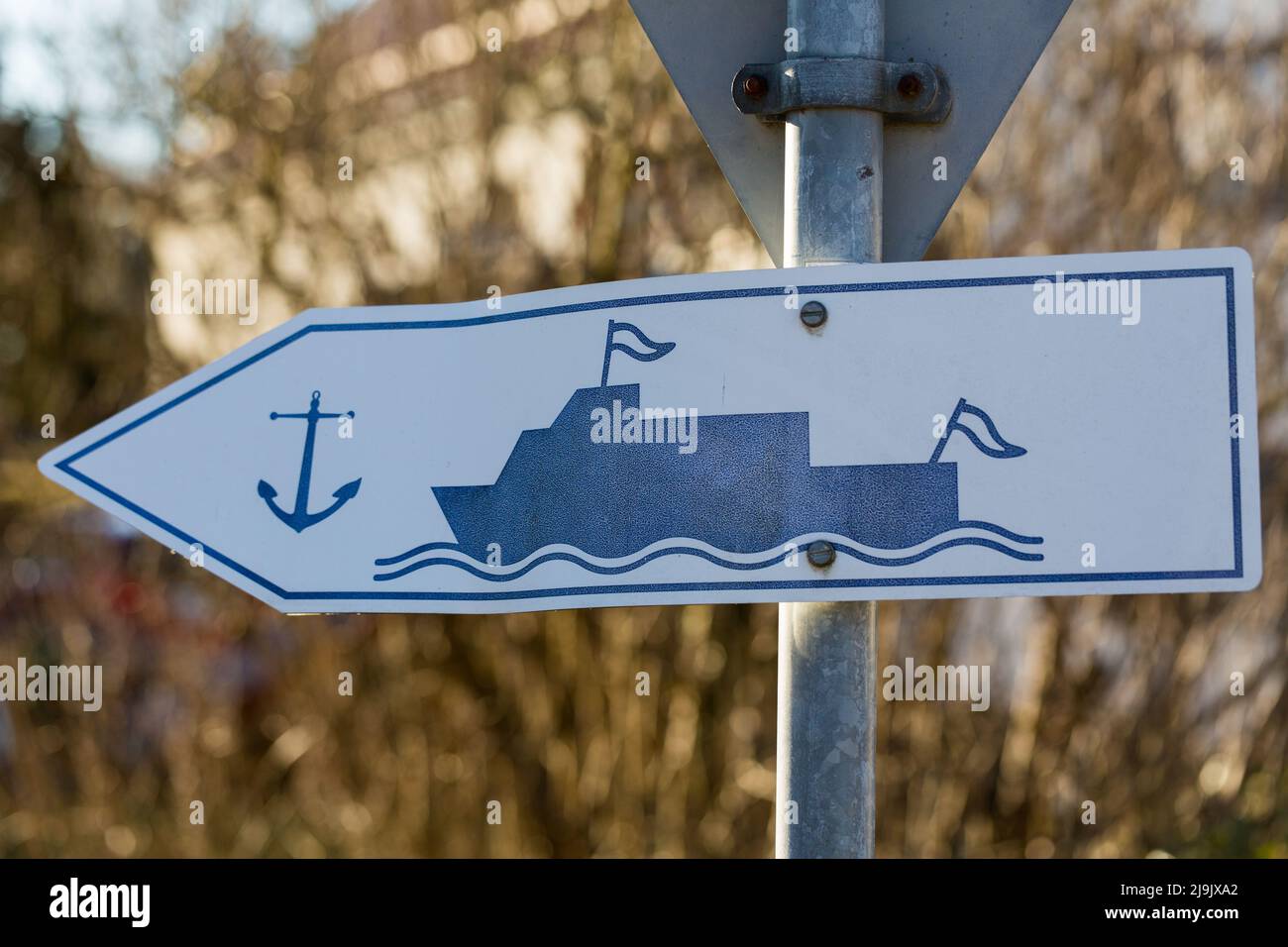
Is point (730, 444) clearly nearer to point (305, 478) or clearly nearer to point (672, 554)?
point (672, 554)

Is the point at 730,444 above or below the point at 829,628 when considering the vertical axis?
above

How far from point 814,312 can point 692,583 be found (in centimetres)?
24

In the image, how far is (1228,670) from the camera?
12.2 feet

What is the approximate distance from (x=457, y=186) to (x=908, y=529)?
10.1ft

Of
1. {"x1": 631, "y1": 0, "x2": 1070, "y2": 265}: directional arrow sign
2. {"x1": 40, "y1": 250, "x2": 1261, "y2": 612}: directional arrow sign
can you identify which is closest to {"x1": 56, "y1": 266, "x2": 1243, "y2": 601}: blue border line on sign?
{"x1": 40, "y1": 250, "x2": 1261, "y2": 612}: directional arrow sign

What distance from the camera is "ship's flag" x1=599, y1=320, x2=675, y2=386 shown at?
1115 millimetres

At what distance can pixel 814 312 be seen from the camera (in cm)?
108

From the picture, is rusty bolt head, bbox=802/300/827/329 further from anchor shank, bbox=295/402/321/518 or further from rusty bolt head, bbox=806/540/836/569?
anchor shank, bbox=295/402/321/518

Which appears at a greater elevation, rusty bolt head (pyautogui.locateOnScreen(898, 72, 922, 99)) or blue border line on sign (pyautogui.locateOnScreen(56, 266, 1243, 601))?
rusty bolt head (pyautogui.locateOnScreen(898, 72, 922, 99))

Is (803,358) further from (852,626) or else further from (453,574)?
(453,574)

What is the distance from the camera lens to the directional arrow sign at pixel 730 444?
1027 millimetres

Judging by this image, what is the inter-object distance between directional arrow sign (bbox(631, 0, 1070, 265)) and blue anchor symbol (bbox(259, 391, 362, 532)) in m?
0.42

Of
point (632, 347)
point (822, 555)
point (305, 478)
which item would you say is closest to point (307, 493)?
point (305, 478)
